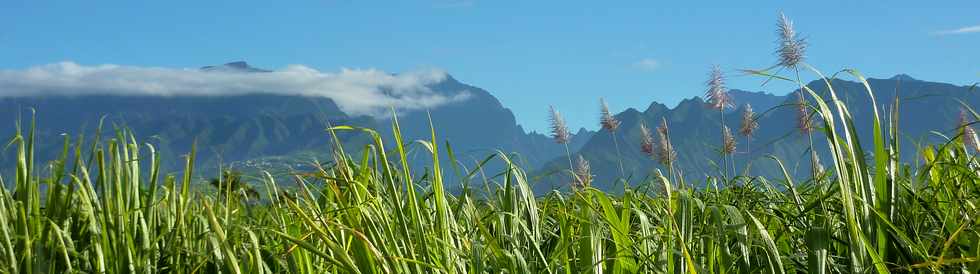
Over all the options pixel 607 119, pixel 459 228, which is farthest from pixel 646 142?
pixel 459 228

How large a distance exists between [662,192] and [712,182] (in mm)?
329

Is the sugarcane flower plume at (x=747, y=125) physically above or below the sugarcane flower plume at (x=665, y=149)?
above

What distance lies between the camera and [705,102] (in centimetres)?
690

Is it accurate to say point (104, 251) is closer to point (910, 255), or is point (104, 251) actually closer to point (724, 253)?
point (724, 253)

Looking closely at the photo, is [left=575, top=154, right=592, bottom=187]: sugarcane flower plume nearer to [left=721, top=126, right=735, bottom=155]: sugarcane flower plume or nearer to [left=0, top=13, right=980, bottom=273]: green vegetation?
[left=721, top=126, right=735, bottom=155]: sugarcane flower plume

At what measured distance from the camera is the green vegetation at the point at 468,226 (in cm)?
256

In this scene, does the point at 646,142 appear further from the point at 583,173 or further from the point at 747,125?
the point at 583,173

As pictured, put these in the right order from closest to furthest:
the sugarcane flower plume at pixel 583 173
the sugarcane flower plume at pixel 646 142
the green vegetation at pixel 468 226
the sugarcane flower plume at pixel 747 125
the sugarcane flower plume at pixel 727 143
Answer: the green vegetation at pixel 468 226 → the sugarcane flower plume at pixel 583 173 → the sugarcane flower plume at pixel 727 143 → the sugarcane flower plume at pixel 747 125 → the sugarcane flower plume at pixel 646 142

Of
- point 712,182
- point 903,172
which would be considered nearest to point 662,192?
point 712,182

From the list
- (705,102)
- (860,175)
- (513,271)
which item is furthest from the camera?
(705,102)

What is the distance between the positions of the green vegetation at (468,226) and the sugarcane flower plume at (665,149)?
1270 mm

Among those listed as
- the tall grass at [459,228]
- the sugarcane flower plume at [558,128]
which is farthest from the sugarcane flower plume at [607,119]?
the tall grass at [459,228]

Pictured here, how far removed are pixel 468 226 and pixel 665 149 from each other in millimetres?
2200

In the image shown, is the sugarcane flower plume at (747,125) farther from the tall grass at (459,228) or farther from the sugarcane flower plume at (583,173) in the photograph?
the tall grass at (459,228)
